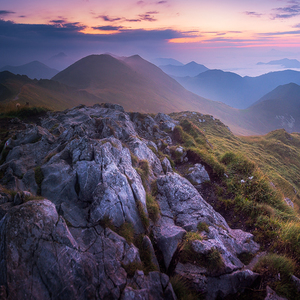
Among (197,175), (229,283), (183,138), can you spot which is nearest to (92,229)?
(229,283)

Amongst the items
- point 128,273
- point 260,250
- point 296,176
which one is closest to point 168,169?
point 260,250

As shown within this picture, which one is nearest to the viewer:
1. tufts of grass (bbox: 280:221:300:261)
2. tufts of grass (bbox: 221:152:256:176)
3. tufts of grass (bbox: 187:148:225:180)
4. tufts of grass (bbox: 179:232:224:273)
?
tufts of grass (bbox: 179:232:224:273)

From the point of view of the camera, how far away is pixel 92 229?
23.6 feet

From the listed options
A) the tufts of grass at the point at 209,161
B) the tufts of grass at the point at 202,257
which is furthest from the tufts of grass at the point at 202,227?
the tufts of grass at the point at 209,161

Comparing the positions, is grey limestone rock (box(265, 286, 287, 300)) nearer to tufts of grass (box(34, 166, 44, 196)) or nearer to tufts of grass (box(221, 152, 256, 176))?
tufts of grass (box(221, 152, 256, 176))

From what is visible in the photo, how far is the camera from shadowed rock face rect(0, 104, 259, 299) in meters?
5.28

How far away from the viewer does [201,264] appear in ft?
24.9

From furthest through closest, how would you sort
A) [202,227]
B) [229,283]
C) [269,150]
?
[269,150]
[202,227]
[229,283]

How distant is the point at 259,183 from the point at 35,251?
15.6m

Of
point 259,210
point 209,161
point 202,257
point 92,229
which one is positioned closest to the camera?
point 92,229

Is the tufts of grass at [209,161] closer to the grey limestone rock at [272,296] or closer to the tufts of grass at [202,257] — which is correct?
the tufts of grass at [202,257]

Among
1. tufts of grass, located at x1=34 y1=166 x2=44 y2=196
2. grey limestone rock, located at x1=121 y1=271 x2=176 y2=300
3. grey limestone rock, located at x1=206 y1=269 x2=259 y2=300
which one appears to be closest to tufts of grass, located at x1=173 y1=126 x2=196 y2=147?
grey limestone rock, located at x1=206 y1=269 x2=259 y2=300

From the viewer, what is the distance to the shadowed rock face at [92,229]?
528 cm

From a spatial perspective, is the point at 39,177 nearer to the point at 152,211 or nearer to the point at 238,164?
the point at 152,211
